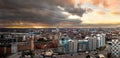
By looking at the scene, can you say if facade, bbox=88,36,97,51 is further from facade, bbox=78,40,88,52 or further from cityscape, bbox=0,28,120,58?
facade, bbox=78,40,88,52

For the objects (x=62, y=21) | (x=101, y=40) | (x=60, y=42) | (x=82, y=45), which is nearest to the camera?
(x=62, y=21)

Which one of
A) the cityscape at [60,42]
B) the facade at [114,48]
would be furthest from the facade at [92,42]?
the facade at [114,48]

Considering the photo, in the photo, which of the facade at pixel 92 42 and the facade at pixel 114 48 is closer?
the facade at pixel 114 48

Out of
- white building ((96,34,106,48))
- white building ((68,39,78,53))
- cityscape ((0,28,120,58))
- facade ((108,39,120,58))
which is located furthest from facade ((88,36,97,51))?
facade ((108,39,120,58))

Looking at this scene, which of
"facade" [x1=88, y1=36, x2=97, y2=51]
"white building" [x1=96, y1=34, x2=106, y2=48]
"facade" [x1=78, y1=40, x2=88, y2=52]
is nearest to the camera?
Answer: "white building" [x1=96, y1=34, x2=106, y2=48]

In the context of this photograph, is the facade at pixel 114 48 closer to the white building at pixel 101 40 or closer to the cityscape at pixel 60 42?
→ the cityscape at pixel 60 42

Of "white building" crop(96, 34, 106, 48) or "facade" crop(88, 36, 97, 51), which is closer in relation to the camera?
"white building" crop(96, 34, 106, 48)

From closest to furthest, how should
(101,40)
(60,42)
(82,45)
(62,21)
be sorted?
(62,21), (82,45), (101,40), (60,42)

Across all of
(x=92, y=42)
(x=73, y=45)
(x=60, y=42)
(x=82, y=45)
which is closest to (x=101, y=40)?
(x=92, y=42)

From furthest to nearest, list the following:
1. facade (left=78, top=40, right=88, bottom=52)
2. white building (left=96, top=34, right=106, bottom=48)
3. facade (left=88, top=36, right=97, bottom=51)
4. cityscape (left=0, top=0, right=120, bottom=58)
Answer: facade (left=88, top=36, right=97, bottom=51)
facade (left=78, top=40, right=88, bottom=52)
white building (left=96, top=34, right=106, bottom=48)
cityscape (left=0, top=0, right=120, bottom=58)

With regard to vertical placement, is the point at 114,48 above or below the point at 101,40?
below

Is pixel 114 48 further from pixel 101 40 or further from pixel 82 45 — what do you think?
pixel 82 45
